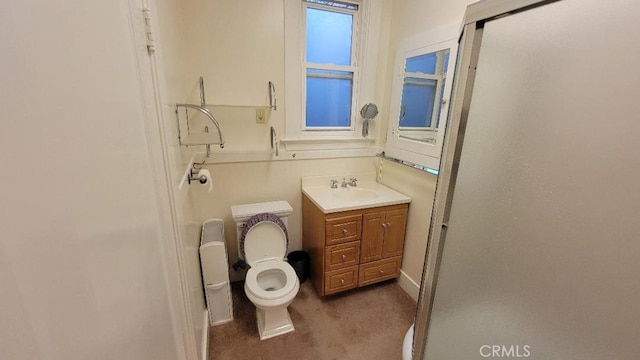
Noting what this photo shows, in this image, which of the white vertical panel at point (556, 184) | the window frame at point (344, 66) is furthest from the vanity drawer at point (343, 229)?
the white vertical panel at point (556, 184)

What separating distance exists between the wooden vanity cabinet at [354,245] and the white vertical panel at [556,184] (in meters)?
1.23

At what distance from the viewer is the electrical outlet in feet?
6.75

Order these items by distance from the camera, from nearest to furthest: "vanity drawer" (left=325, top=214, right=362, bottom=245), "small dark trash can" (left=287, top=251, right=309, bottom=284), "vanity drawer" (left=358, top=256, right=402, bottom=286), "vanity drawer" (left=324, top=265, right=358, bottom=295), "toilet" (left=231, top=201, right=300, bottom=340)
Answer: "toilet" (left=231, top=201, right=300, bottom=340), "vanity drawer" (left=325, top=214, right=362, bottom=245), "vanity drawer" (left=324, top=265, right=358, bottom=295), "vanity drawer" (left=358, top=256, right=402, bottom=286), "small dark trash can" (left=287, top=251, right=309, bottom=284)

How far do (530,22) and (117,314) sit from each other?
3.36 ft

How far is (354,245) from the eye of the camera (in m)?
2.00

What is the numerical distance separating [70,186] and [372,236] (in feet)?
6.05

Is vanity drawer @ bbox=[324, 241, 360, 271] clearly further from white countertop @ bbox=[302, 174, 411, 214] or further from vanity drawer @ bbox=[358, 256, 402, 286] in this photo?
white countertop @ bbox=[302, 174, 411, 214]

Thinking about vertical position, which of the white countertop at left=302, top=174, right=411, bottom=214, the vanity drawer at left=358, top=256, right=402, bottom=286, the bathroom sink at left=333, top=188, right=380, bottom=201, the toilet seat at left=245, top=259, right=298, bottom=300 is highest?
the white countertop at left=302, top=174, right=411, bottom=214

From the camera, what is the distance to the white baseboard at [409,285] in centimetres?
206

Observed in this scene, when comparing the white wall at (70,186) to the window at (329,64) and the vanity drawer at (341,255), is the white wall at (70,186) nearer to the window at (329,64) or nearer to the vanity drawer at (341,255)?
the vanity drawer at (341,255)

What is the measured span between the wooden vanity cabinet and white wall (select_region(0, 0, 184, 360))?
4.43 feet

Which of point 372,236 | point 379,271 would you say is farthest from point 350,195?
point 379,271

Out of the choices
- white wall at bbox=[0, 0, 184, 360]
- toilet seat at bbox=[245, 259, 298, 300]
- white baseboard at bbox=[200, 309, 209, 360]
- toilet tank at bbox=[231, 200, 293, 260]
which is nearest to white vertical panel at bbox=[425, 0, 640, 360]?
white wall at bbox=[0, 0, 184, 360]

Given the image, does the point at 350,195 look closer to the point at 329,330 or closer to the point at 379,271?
the point at 379,271
